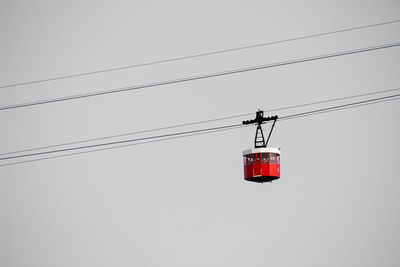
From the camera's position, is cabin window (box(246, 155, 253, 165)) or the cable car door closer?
the cable car door

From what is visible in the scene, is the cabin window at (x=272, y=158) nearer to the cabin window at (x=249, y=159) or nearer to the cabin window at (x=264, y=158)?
the cabin window at (x=264, y=158)

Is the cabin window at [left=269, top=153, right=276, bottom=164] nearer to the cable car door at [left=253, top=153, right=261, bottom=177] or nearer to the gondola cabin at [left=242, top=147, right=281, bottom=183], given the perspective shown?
the gondola cabin at [left=242, top=147, right=281, bottom=183]

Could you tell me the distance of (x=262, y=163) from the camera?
95.5 ft

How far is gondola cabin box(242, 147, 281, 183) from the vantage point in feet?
95.5

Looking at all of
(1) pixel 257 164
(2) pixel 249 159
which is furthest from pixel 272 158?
(2) pixel 249 159

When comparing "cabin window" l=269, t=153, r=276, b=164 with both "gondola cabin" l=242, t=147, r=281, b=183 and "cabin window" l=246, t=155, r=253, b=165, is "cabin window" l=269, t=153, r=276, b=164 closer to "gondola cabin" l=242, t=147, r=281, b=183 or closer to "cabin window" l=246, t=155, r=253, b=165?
"gondola cabin" l=242, t=147, r=281, b=183

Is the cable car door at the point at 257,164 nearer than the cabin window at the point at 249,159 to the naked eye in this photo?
Yes

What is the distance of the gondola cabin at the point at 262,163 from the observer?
29109mm

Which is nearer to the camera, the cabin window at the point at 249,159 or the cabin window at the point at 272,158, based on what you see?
the cabin window at the point at 272,158

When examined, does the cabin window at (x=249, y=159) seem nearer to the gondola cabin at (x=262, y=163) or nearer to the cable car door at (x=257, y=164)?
the gondola cabin at (x=262, y=163)

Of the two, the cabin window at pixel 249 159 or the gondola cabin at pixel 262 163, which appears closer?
the gondola cabin at pixel 262 163

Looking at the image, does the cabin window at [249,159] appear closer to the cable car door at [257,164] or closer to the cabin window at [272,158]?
the cable car door at [257,164]

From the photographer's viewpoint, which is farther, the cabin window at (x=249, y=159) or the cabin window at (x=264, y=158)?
the cabin window at (x=249, y=159)

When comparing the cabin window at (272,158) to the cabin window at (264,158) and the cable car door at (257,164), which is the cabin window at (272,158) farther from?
the cable car door at (257,164)
